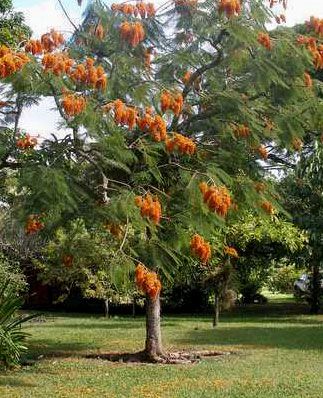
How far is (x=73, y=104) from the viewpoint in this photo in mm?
7418

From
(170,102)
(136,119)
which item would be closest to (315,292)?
(170,102)

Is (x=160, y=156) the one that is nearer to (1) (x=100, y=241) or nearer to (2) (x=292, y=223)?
(1) (x=100, y=241)

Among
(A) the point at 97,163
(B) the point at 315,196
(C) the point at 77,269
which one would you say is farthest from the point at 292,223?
(A) the point at 97,163

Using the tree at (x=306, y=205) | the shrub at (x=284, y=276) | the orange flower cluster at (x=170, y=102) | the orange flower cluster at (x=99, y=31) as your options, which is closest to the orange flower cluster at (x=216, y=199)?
the orange flower cluster at (x=170, y=102)

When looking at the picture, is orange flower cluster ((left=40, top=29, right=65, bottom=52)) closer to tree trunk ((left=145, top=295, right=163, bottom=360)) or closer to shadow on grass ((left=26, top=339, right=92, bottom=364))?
tree trunk ((left=145, top=295, right=163, bottom=360))

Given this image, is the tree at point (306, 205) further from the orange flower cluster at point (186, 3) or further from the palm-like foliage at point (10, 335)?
the orange flower cluster at point (186, 3)

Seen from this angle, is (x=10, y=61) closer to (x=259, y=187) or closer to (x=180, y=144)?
(x=180, y=144)

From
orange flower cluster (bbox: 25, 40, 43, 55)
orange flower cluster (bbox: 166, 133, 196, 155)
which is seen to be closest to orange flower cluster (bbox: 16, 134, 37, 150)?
orange flower cluster (bbox: 25, 40, 43, 55)

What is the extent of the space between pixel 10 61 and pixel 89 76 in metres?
1.15

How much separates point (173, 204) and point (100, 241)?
3.69 metres

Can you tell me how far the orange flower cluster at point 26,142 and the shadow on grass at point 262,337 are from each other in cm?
741

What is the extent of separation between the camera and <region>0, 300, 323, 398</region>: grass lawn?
9.06 metres

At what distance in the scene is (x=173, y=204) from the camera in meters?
9.48

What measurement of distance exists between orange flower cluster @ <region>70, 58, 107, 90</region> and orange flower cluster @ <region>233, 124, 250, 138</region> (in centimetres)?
240
